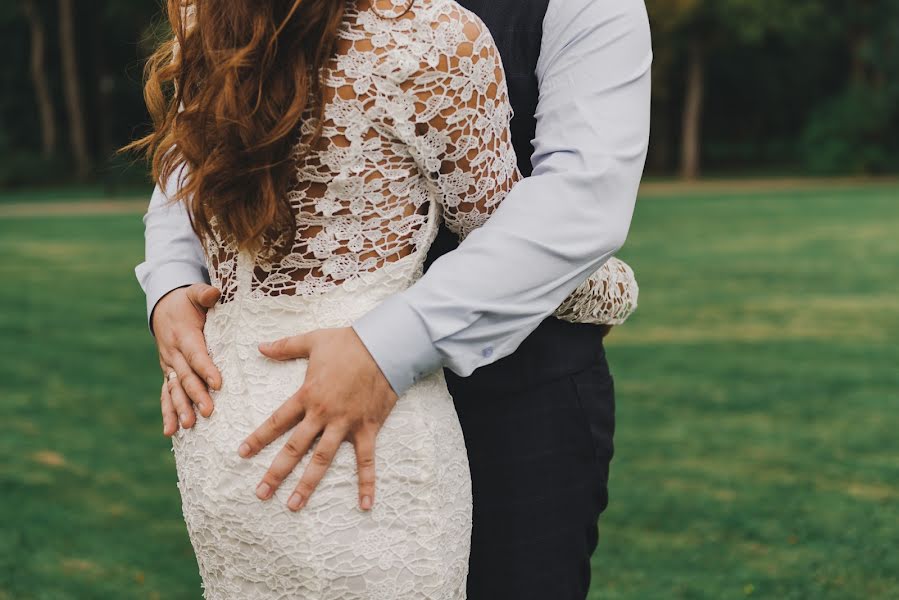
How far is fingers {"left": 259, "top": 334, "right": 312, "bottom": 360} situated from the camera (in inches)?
59.8

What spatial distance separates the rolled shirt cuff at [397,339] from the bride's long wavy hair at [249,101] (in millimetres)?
164

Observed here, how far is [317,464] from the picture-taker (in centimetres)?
148

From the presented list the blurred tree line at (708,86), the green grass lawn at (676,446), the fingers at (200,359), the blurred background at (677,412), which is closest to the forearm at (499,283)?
the fingers at (200,359)

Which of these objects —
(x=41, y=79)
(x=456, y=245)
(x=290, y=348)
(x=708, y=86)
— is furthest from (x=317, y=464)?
(x=708, y=86)

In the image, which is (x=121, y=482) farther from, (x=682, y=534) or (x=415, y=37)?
(x=415, y=37)

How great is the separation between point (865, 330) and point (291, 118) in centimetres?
989

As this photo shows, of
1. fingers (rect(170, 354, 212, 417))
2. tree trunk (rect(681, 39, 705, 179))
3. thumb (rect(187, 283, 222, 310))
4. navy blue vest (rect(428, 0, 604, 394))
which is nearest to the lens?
fingers (rect(170, 354, 212, 417))

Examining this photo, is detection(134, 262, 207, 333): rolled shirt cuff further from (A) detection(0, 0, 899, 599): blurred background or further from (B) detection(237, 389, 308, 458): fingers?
(B) detection(237, 389, 308, 458): fingers

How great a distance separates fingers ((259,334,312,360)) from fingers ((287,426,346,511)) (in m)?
0.11

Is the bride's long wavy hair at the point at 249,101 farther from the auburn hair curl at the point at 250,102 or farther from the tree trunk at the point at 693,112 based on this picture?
the tree trunk at the point at 693,112

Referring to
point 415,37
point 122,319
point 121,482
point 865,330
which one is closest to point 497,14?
point 415,37

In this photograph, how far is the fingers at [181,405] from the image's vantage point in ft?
5.28

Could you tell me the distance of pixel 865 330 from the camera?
10.4m

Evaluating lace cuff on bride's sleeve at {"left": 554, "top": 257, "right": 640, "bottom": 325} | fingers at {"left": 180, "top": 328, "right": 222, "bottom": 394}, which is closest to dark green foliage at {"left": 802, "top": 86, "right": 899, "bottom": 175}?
lace cuff on bride's sleeve at {"left": 554, "top": 257, "right": 640, "bottom": 325}
